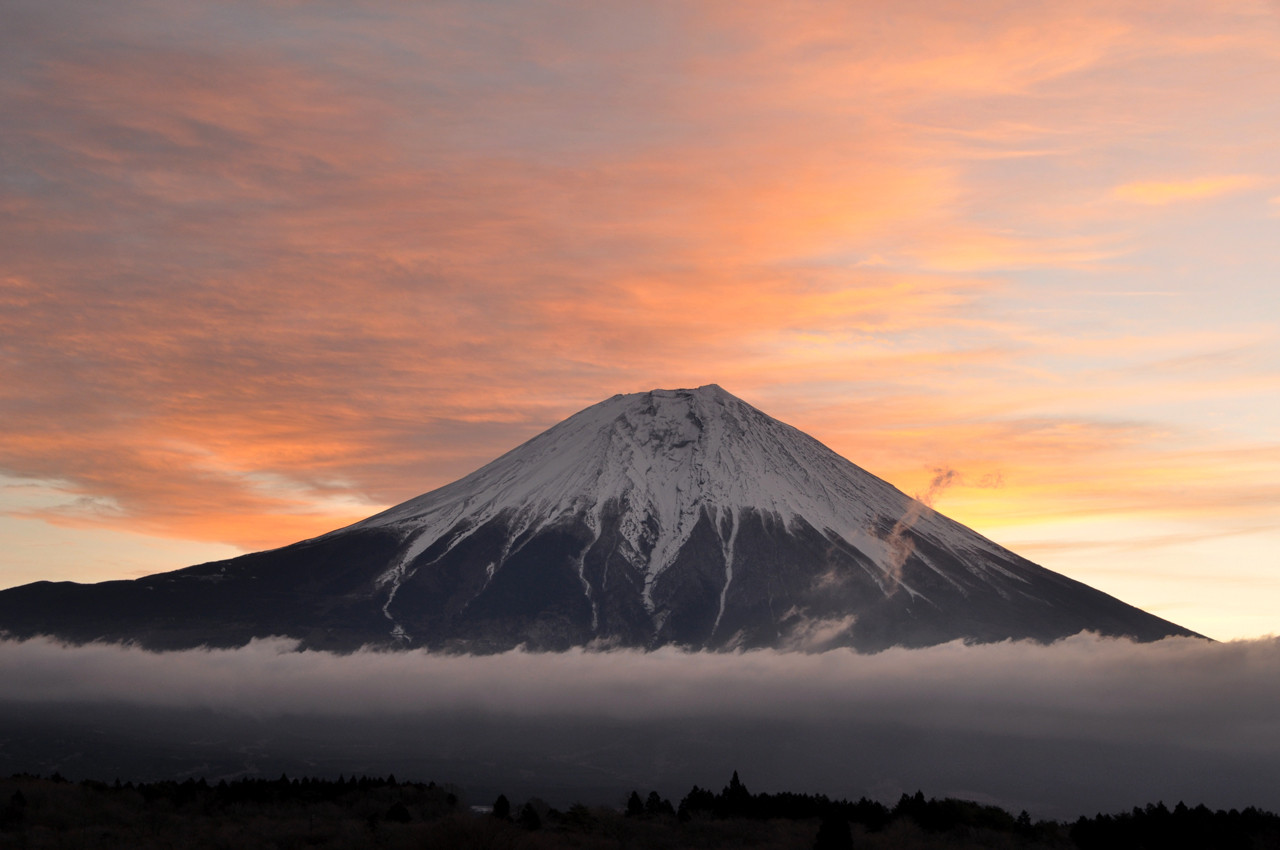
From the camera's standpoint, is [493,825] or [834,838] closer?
[493,825]

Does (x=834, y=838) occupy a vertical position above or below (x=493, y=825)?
below

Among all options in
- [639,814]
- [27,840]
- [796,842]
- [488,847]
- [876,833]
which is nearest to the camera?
[488,847]

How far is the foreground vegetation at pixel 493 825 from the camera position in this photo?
4154 inches

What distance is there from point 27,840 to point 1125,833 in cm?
10112

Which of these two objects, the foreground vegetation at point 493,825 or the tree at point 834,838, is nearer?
the foreground vegetation at point 493,825

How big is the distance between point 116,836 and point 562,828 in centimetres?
4015

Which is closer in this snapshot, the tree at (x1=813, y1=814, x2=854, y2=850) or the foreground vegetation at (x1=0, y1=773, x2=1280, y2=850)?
the foreground vegetation at (x1=0, y1=773, x2=1280, y2=850)

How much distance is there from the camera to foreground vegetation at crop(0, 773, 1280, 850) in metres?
106

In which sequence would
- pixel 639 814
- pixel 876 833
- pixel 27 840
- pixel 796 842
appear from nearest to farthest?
pixel 27 840, pixel 796 842, pixel 876 833, pixel 639 814

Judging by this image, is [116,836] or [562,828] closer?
[116,836]

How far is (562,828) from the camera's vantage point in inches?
Result: 4695

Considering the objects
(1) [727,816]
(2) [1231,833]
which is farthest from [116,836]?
(2) [1231,833]

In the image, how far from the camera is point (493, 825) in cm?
10112

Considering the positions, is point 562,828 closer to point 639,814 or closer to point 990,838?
point 639,814
